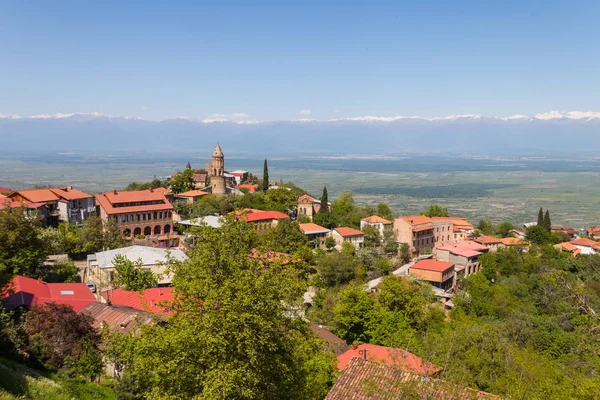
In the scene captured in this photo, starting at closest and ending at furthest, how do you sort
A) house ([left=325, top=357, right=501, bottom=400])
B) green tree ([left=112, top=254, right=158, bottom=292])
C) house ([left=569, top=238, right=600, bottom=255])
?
1. house ([left=325, top=357, right=501, bottom=400])
2. green tree ([left=112, top=254, right=158, bottom=292])
3. house ([left=569, top=238, right=600, bottom=255])

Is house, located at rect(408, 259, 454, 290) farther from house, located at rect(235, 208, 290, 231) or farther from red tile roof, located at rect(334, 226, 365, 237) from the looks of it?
house, located at rect(235, 208, 290, 231)

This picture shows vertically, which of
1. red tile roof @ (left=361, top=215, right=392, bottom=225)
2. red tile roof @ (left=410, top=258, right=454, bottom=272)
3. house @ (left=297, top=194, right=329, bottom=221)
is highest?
house @ (left=297, top=194, right=329, bottom=221)

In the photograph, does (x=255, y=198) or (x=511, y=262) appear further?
(x=255, y=198)

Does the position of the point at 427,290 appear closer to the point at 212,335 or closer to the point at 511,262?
the point at 511,262

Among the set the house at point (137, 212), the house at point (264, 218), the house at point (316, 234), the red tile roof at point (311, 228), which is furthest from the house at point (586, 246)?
the house at point (137, 212)

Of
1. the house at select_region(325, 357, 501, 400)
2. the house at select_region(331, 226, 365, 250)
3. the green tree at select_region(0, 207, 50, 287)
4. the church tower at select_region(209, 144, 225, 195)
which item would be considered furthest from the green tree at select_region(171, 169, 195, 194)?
the house at select_region(325, 357, 501, 400)

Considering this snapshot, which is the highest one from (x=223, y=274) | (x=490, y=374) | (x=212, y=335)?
(x=223, y=274)

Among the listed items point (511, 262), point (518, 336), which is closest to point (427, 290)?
point (518, 336)

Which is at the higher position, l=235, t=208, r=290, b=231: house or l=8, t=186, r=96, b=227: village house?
l=8, t=186, r=96, b=227: village house

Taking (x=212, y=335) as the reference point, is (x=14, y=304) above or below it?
below
